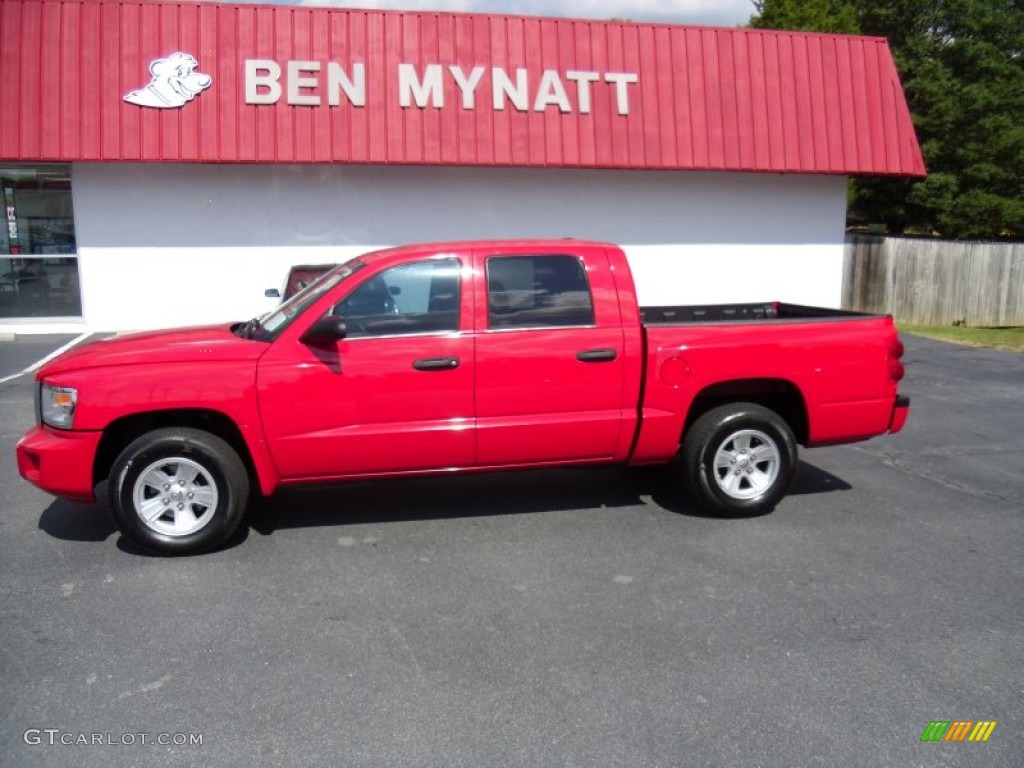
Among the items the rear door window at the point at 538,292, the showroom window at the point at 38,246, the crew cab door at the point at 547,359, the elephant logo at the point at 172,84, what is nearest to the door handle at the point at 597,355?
the crew cab door at the point at 547,359

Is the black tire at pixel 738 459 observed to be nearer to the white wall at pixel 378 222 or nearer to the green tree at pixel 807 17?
the white wall at pixel 378 222

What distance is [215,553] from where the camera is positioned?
212 inches

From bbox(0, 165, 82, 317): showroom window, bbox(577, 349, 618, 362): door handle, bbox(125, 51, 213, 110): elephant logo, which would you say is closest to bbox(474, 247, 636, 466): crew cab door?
bbox(577, 349, 618, 362): door handle

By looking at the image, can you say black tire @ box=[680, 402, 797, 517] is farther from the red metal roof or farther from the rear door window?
the red metal roof

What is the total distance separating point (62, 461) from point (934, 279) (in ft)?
62.0

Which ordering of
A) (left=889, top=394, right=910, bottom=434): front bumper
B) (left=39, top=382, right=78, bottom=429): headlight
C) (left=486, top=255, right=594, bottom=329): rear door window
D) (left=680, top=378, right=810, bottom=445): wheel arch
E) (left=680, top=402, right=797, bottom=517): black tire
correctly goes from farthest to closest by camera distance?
1. (left=889, top=394, right=910, bottom=434): front bumper
2. (left=680, top=378, right=810, bottom=445): wheel arch
3. (left=680, top=402, right=797, bottom=517): black tire
4. (left=486, top=255, right=594, bottom=329): rear door window
5. (left=39, top=382, right=78, bottom=429): headlight

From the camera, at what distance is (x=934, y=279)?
19625 mm

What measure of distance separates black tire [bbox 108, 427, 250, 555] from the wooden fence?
57.0 ft

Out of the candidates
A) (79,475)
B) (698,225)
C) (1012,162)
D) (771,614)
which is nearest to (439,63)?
(698,225)

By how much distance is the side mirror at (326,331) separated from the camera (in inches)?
205

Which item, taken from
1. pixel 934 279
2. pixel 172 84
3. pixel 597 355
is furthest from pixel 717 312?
pixel 934 279

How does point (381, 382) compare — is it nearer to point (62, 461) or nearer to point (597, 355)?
point (597, 355)

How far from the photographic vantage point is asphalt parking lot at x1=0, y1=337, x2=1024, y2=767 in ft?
11.3

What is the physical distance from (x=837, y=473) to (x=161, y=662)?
5.33 m
